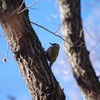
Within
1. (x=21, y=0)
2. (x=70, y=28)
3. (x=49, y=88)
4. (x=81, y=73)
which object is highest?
(x=70, y=28)

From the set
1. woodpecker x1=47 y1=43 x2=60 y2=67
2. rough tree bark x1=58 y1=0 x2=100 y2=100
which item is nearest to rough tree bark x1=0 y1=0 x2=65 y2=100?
woodpecker x1=47 y1=43 x2=60 y2=67

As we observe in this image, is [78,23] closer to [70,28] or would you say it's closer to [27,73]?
[70,28]

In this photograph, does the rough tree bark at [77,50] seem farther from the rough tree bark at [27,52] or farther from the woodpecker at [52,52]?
the rough tree bark at [27,52]

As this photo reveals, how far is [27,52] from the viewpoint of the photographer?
99 cm

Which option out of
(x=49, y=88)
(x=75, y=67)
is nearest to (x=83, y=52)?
(x=75, y=67)

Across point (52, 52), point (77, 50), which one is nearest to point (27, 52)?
point (52, 52)

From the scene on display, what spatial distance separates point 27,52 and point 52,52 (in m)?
0.38

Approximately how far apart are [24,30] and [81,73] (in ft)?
3.00

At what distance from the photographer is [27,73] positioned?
3.30 ft

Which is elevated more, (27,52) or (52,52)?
(52,52)

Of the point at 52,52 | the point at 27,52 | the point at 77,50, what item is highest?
the point at 77,50

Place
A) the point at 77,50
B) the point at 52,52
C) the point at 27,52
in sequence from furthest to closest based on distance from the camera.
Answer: the point at 77,50 → the point at 52,52 → the point at 27,52

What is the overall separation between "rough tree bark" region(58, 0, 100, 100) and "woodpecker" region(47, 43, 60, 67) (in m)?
0.21

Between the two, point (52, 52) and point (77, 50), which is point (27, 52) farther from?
point (77, 50)
